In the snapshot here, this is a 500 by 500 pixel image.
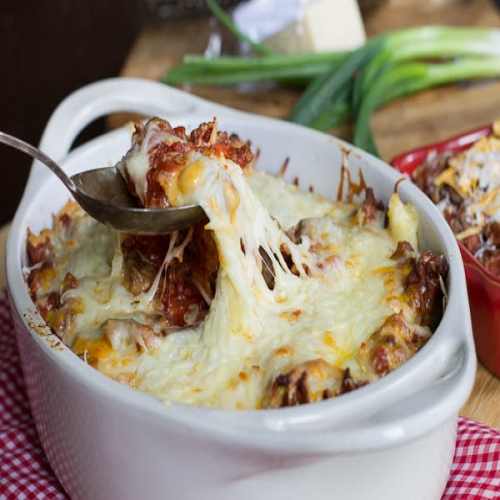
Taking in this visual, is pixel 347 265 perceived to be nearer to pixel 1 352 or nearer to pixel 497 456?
pixel 497 456

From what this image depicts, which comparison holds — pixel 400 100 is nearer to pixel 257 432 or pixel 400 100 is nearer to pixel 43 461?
pixel 43 461

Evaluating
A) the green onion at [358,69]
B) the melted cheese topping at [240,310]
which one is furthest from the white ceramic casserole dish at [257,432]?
the green onion at [358,69]

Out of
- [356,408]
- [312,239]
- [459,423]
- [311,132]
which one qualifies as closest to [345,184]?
[311,132]

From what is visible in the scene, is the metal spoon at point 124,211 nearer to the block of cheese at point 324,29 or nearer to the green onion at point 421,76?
the green onion at point 421,76

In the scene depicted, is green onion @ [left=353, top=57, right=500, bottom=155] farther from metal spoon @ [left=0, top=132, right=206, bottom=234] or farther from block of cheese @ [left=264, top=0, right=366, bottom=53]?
metal spoon @ [left=0, top=132, right=206, bottom=234]

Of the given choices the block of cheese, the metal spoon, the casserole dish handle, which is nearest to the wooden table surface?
the block of cheese

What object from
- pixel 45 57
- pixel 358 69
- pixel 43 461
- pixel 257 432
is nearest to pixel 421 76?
pixel 358 69
